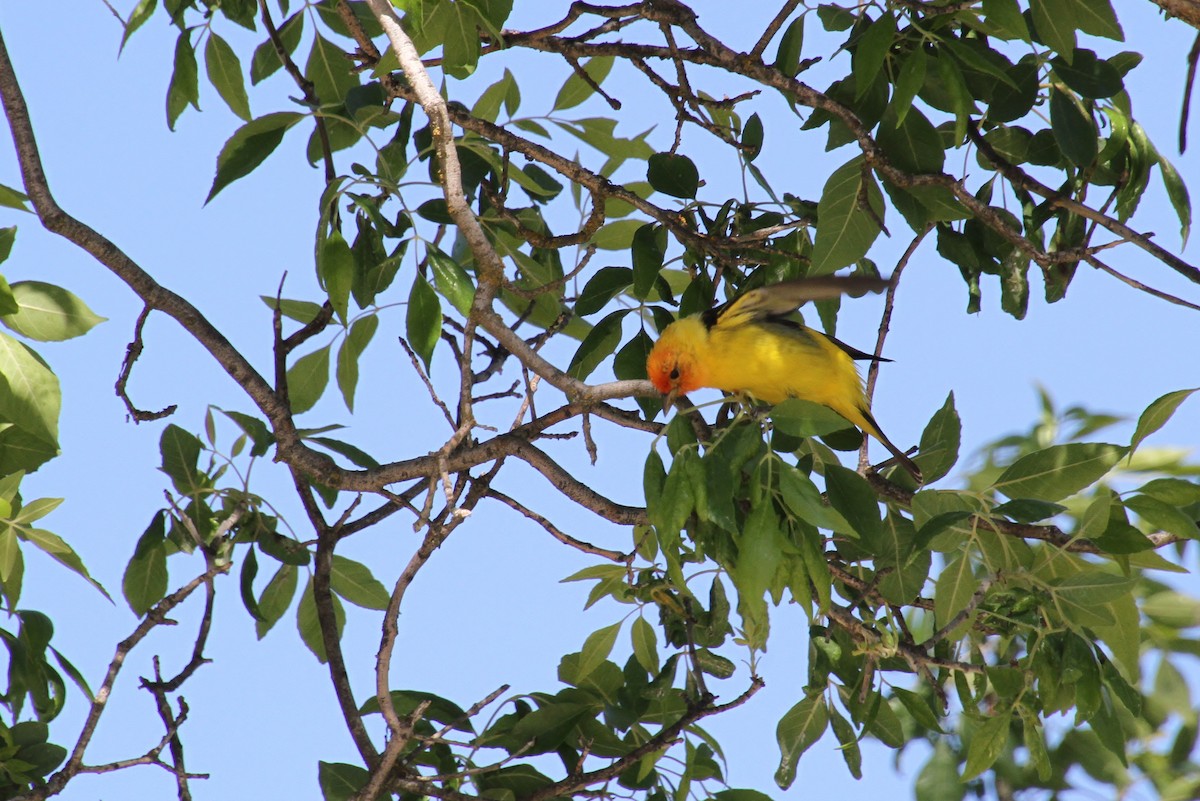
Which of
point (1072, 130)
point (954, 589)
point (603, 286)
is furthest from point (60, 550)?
point (1072, 130)

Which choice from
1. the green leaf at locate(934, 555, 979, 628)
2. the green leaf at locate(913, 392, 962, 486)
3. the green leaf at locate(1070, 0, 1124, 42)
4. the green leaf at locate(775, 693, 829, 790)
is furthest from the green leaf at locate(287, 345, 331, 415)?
the green leaf at locate(1070, 0, 1124, 42)

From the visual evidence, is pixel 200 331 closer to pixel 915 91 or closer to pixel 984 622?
pixel 915 91

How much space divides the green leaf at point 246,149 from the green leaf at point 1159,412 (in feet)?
6.79

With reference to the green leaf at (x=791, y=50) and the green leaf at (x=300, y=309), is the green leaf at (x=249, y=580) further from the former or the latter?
the green leaf at (x=791, y=50)

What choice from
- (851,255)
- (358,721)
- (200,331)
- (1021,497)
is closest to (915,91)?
(851,255)

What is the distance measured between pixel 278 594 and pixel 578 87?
1.75 metres

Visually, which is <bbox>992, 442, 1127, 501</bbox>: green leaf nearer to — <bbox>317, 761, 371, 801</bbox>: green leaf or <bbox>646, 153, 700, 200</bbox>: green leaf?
<bbox>646, 153, 700, 200</bbox>: green leaf

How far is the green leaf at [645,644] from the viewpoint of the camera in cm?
297

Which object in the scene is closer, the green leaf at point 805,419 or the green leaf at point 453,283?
the green leaf at point 805,419

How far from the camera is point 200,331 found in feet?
9.42

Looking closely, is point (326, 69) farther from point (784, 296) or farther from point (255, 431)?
point (784, 296)

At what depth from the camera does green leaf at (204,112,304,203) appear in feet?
9.39

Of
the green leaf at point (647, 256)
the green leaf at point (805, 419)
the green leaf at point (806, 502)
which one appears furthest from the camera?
the green leaf at point (647, 256)

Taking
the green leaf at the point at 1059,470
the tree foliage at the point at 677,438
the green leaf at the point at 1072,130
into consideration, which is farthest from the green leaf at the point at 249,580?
the green leaf at the point at 1072,130
